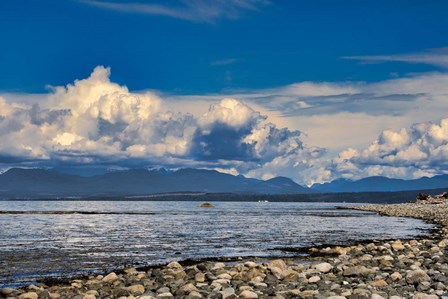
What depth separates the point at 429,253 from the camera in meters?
27.4

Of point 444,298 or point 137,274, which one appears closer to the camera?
point 444,298

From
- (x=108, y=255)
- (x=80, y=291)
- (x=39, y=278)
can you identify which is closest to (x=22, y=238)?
(x=108, y=255)

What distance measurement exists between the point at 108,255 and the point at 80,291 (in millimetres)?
12635

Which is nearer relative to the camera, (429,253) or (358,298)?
(358,298)

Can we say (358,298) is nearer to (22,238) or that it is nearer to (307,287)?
(307,287)

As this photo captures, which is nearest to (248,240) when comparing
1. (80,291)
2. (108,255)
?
(108,255)

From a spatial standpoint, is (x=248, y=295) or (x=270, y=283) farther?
(x=270, y=283)

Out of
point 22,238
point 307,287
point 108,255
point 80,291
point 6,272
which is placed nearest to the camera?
point 307,287

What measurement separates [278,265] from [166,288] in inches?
239

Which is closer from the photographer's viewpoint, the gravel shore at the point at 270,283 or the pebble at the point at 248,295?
the pebble at the point at 248,295

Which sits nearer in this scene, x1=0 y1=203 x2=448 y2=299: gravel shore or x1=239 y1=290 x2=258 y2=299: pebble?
x1=239 y1=290 x2=258 y2=299: pebble

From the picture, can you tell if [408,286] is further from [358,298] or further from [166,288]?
[166,288]

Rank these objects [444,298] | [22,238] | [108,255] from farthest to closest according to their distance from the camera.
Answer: [22,238], [108,255], [444,298]

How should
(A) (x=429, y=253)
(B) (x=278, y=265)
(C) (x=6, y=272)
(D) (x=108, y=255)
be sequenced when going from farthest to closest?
(D) (x=108, y=255) < (A) (x=429, y=253) < (C) (x=6, y=272) < (B) (x=278, y=265)
